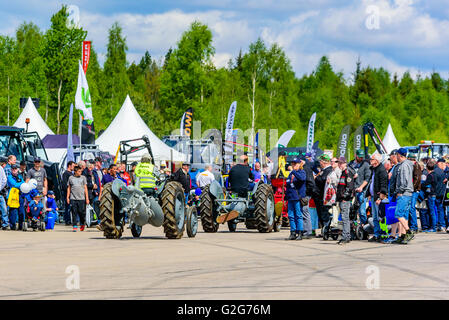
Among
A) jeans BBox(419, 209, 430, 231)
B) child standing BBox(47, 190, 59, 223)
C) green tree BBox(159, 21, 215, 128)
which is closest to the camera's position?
child standing BBox(47, 190, 59, 223)

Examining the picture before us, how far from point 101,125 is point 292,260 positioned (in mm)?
52161

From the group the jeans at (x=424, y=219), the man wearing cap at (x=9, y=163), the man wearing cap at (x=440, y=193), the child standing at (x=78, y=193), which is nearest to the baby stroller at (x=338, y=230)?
the man wearing cap at (x=440, y=193)

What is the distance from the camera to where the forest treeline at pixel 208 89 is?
60906 millimetres

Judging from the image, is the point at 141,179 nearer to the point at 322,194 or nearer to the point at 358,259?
the point at 322,194

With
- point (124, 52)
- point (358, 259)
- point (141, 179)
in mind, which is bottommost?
point (358, 259)

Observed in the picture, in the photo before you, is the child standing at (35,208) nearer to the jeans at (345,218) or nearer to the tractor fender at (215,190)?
the tractor fender at (215,190)

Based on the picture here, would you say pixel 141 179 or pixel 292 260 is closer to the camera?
pixel 292 260

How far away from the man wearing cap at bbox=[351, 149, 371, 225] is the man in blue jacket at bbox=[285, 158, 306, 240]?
128cm

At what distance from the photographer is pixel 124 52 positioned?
90.7m

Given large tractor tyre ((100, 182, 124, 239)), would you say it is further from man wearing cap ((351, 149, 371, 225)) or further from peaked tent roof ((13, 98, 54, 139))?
peaked tent roof ((13, 98, 54, 139))

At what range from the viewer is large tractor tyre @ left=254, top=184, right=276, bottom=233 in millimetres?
20094

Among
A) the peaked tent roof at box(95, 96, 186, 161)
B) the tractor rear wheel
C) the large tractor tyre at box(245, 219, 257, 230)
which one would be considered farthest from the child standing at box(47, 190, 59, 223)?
the peaked tent roof at box(95, 96, 186, 161)
